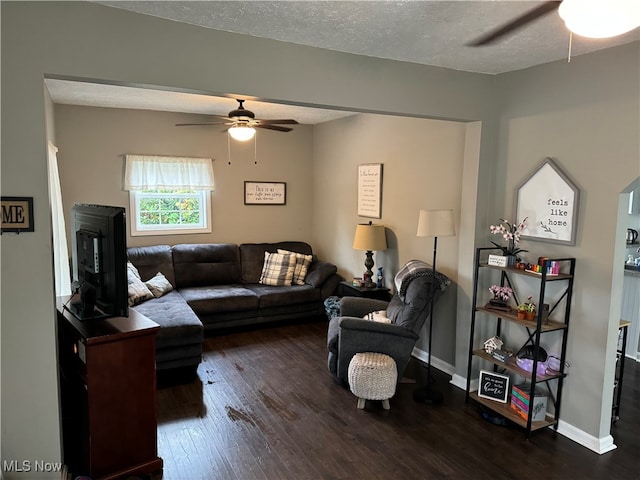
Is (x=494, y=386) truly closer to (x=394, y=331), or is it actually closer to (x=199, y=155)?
(x=394, y=331)

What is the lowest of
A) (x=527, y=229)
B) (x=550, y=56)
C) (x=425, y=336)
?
(x=425, y=336)

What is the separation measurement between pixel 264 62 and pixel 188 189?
3416 millimetres

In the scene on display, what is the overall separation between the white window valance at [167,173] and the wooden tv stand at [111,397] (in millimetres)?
3002

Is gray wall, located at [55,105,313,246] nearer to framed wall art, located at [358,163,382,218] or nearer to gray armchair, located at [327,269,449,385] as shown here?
framed wall art, located at [358,163,382,218]

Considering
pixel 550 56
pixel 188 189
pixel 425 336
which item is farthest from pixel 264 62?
pixel 188 189

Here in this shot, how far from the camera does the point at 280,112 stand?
520 cm

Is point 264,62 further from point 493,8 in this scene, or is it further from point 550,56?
point 550,56

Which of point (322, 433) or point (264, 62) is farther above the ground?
point (264, 62)

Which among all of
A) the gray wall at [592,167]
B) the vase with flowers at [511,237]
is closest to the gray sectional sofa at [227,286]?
the vase with flowers at [511,237]

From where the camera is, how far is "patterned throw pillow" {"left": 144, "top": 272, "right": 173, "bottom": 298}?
15.7ft
